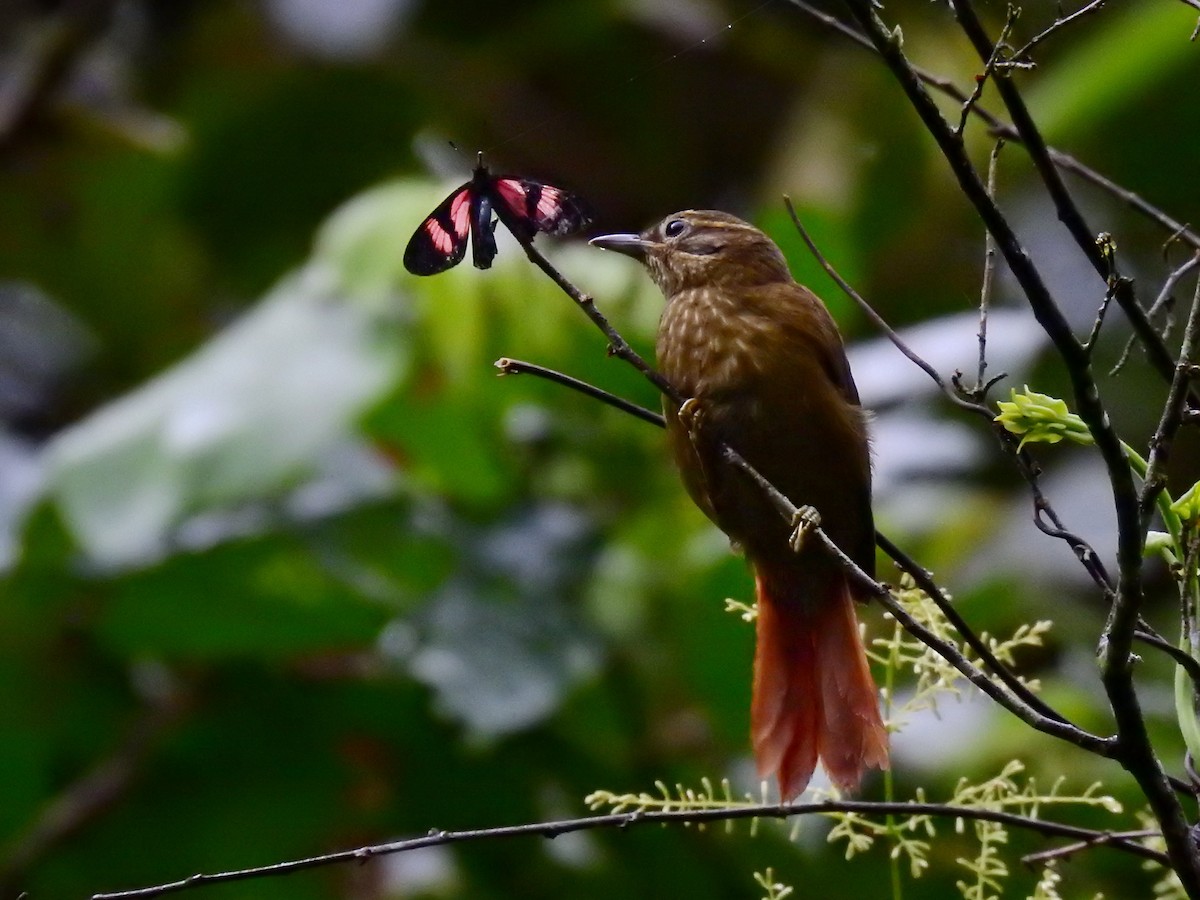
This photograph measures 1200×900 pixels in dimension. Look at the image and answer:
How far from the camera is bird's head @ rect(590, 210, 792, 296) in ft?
8.75

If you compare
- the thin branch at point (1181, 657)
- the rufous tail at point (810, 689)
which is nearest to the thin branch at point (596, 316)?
the thin branch at point (1181, 657)

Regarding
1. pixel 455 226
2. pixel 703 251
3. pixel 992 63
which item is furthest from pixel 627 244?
pixel 992 63

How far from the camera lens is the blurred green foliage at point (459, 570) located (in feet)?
10.2

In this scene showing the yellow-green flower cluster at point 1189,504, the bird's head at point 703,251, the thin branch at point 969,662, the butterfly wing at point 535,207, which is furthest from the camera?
the bird's head at point 703,251

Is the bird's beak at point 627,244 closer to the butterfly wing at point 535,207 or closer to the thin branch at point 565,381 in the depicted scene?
the thin branch at point 565,381

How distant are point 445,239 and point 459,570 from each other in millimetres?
1790

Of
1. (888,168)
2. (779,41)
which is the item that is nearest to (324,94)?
(779,41)

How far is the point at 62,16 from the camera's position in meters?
5.38

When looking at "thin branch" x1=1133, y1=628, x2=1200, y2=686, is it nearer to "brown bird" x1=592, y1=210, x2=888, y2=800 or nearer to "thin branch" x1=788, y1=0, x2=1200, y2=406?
"thin branch" x1=788, y1=0, x2=1200, y2=406

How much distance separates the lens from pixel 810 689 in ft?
7.84

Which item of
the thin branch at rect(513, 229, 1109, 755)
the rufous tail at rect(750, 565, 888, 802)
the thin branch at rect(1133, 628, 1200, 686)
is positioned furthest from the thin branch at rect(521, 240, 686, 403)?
the rufous tail at rect(750, 565, 888, 802)

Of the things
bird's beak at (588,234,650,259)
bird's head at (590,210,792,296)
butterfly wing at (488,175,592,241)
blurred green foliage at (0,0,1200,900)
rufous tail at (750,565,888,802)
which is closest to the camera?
butterfly wing at (488,175,592,241)

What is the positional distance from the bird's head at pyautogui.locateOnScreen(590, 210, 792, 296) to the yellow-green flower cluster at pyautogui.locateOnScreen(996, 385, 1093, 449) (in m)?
1.11

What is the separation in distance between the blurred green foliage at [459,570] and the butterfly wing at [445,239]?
18.8 inches
